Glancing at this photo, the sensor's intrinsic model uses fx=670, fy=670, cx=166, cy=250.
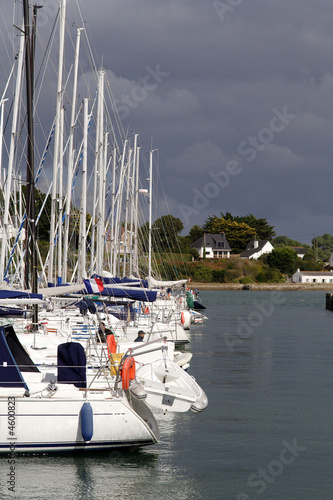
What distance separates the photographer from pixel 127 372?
52.1 ft

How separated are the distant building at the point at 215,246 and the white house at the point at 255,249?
15.5 ft

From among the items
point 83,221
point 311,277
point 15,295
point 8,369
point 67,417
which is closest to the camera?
point 67,417

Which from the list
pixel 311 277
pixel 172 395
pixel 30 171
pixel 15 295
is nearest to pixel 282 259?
pixel 311 277

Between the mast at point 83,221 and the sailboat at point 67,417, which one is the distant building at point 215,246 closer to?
the mast at point 83,221

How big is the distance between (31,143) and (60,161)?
833 centimetres

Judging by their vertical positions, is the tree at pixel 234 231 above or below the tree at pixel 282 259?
above

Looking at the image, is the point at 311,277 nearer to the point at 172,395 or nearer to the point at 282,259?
the point at 282,259

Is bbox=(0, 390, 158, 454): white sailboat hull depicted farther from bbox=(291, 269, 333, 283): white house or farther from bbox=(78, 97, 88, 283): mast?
bbox=(291, 269, 333, 283): white house

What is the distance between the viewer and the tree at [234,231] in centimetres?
18350

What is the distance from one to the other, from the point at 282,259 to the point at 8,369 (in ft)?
514

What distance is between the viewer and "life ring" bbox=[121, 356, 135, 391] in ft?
52.0

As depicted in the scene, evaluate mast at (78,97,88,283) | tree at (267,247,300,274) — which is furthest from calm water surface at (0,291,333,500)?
tree at (267,247,300,274)

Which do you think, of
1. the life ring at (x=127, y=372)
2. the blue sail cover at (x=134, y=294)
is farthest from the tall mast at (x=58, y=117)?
the life ring at (x=127, y=372)

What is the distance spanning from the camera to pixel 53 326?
3048 centimetres
